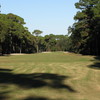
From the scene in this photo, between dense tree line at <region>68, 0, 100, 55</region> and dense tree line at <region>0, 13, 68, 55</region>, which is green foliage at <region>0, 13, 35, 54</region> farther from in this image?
dense tree line at <region>68, 0, 100, 55</region>

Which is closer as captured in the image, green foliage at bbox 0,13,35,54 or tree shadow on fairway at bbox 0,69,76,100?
tree shadow on fairway at bbox 0,69,76,100

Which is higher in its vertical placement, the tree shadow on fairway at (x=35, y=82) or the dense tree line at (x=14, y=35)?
the dense tree line at (x=14, y=35)

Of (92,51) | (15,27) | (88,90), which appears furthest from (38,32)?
(88,90)

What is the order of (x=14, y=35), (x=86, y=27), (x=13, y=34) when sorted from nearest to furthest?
(x=86, y=27), (x=13, y=34), (x=14, y=35)

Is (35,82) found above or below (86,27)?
below

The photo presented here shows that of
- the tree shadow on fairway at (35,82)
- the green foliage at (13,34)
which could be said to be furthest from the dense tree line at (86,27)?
the tree shadow on fairway at (35,82)

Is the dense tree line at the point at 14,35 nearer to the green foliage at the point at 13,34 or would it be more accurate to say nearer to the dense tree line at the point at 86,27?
the green foliage at the point at 13,34

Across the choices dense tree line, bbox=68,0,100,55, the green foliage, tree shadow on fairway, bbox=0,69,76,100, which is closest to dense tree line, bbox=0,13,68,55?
the green foliage

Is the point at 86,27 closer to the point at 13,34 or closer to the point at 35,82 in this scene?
the point at 13,34

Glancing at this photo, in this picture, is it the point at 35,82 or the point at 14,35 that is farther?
the point at 14,35

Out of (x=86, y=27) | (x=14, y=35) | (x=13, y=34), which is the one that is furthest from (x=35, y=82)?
(x=14, y=35)

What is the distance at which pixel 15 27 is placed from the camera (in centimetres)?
8688

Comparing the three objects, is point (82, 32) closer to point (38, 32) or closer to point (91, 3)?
point (91, 3)

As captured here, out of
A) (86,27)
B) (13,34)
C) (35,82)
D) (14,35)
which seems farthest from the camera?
(14,35)
